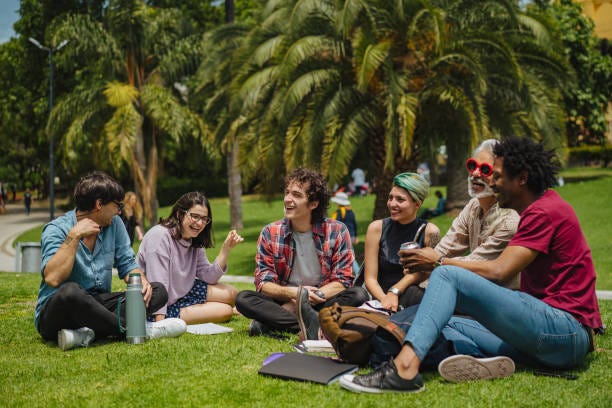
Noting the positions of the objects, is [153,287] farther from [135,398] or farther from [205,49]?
[205,49]

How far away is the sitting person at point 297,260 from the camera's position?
18.9 feet

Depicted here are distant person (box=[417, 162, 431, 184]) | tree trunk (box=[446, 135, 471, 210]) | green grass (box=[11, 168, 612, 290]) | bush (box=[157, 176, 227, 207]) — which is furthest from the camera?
bush (box=[157, 176, 227, 207])

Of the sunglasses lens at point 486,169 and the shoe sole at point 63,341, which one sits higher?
the sunglasses lens at point 486,169

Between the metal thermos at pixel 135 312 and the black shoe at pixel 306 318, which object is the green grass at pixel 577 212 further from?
the metal thermos at pixel 135 312

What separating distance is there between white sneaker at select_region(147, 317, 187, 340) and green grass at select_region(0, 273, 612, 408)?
0.17 m

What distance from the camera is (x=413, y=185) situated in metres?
5.57

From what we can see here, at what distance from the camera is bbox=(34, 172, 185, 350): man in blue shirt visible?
16.6 ft

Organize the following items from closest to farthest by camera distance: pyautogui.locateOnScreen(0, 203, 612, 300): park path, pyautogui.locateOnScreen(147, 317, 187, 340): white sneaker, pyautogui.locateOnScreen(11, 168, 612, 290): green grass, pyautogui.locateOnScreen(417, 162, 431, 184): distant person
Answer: pyautogui.locateOnScreen(147, 317, 187, 340): white sneaker < pyautogui.locateOnScreen(417, 162, 431, 184): distant person < pyautogui.locateOnScreen(11, 168, 612, 290): green grass < pyautogui.locateOnScreen(0, 203, 612, 300): park path

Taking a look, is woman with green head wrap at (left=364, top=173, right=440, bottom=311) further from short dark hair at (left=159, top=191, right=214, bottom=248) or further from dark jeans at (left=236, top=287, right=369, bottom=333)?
short dark hair at (left=159, top=191, right=214, bottom=248)

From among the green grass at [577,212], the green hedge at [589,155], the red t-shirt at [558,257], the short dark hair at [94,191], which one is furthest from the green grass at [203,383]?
the green hedge at [589,155]

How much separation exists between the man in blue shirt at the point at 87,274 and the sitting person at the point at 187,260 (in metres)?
0.31

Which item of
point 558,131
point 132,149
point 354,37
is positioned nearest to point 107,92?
point 132,149

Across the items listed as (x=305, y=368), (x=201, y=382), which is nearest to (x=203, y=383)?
(x=201, y=382)

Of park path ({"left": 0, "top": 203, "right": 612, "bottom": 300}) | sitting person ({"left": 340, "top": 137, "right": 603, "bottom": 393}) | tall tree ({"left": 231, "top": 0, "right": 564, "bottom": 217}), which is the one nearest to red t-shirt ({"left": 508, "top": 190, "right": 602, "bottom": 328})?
sitting person ({"left": 340, "top": 137, "right": 603, "bottom": 393})
